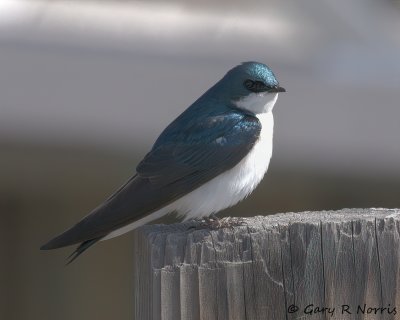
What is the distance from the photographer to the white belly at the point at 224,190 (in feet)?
10.7

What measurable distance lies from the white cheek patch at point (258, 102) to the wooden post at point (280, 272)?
136 cm

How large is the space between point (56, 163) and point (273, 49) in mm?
1188

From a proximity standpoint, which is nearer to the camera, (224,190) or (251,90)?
(224,190)

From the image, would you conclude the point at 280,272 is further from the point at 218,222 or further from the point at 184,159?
the point at 184,159

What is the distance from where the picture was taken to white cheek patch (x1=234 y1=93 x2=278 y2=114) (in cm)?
358

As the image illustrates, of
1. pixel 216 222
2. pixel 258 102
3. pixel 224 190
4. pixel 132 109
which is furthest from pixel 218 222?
pixel 132 109

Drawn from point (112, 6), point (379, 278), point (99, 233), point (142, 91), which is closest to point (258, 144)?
point (99, 233)

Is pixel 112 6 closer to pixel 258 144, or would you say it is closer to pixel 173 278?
pixel 258 144

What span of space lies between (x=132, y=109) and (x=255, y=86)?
1.34m

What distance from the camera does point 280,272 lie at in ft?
7.10

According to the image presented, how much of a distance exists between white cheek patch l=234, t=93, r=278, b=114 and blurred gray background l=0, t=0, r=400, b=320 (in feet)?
3.95

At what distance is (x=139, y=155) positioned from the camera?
15.7 ft

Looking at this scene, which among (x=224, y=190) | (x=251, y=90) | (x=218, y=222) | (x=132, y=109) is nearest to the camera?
(x=218, y=222)

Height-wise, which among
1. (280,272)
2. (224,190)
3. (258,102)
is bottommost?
(280,272)
